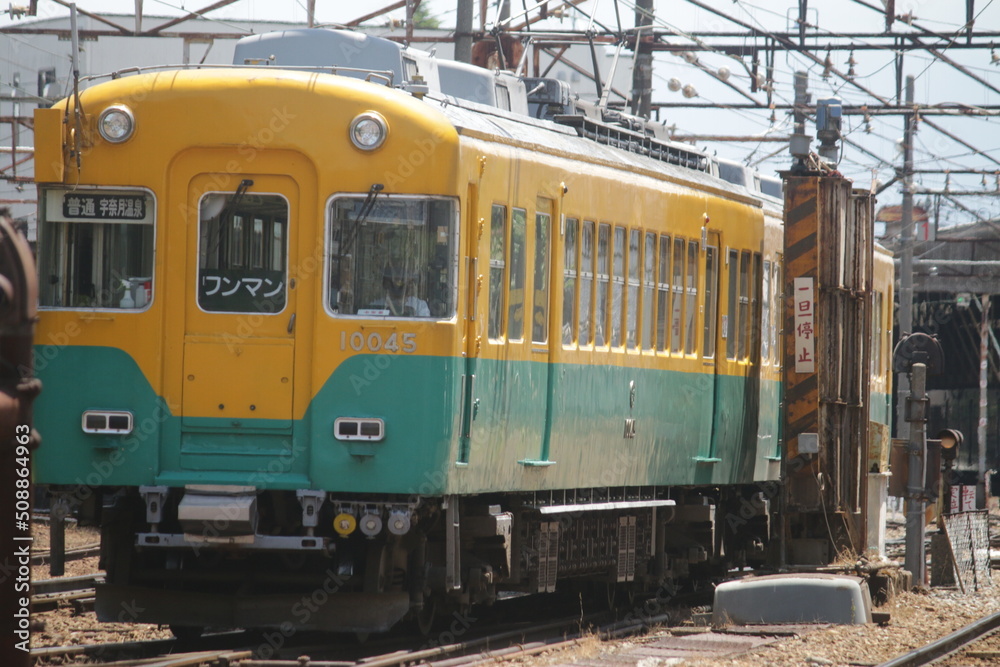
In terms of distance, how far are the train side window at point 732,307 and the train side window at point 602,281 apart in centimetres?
249

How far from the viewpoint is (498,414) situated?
9750mm

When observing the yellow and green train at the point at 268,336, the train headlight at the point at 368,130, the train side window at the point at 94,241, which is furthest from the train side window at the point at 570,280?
the train side window at the point at 94,241

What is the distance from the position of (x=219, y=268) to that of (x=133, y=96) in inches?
44.1

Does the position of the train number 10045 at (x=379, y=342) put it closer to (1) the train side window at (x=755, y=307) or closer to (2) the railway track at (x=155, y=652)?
(2) the railway track at (x=155, y=652)

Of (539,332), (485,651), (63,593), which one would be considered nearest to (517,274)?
(539,332)

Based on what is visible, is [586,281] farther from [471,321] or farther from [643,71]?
[643,71]

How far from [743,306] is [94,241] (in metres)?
6.61

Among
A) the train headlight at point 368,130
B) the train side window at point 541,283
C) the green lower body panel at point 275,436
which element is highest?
the train headlight at point 368,130

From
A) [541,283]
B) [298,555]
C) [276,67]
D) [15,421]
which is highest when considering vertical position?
[276,67]

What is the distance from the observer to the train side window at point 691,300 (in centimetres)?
1266

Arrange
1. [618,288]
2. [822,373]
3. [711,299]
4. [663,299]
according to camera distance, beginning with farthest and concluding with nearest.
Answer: [822,373] < [711,299] < [663,299] < [618,288]

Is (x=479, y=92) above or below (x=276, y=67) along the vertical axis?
above

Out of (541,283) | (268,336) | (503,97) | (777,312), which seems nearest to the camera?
(268,336)

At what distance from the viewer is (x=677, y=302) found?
40.9 feet
